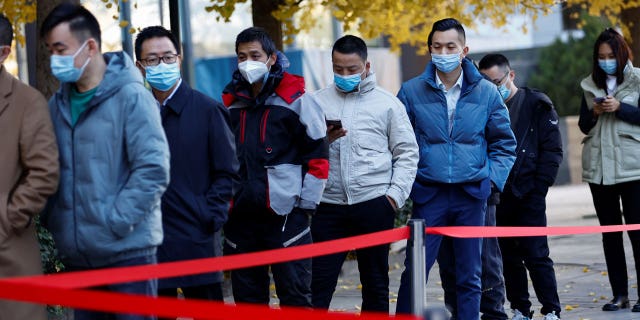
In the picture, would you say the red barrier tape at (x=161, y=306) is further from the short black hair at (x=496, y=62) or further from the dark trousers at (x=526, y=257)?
the short black hair at (x=496, y=62)

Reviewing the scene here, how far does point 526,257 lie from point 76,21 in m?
4.22

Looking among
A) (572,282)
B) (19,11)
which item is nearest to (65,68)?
(572,282)

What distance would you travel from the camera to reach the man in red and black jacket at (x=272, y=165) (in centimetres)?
661

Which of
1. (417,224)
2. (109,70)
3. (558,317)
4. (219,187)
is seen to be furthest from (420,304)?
(558,317)

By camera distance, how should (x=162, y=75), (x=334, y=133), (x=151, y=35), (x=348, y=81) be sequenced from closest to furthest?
(x=162, y=75), (x=151, y=35), (x=334, y=133), (x=348, y=81)

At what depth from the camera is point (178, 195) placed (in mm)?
5879

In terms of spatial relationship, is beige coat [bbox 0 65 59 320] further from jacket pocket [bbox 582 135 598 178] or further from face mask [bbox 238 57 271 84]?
jacket pocket [bbox 582 135 598 178]

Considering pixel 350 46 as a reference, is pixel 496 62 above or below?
below

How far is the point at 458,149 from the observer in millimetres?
7254

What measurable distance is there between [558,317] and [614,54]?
77.1 inches

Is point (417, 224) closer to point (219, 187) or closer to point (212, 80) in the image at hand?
point (219, 187)

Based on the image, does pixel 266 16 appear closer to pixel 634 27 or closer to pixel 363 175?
pixel 634 27

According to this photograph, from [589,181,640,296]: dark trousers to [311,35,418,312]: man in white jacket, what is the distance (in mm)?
2377

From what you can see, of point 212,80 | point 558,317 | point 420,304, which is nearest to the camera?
point 420,304
